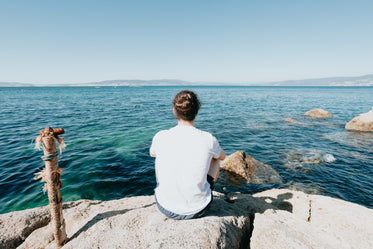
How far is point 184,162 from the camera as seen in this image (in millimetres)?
2762

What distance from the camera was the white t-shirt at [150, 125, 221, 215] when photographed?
2.76 meters

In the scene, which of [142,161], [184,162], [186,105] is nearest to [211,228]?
[184,162]

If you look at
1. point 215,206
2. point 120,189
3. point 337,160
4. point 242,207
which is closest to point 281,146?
point 337,160

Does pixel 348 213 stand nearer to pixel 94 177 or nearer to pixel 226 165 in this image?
pixel 226 165

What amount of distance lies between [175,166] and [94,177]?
7971 millimetres

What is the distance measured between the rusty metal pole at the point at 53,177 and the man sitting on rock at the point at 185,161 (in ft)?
6.13

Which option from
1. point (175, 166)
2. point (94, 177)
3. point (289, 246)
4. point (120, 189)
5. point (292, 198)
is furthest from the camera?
point (94, 177)

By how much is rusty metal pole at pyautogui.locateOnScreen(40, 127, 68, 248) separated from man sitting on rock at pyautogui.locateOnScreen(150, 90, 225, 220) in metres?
1.87

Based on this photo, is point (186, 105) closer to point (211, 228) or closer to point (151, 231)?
point (211, 228)

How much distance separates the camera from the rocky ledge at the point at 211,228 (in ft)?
9.99

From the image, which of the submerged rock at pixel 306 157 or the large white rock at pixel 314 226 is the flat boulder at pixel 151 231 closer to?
the large white rock at pixel 314 226

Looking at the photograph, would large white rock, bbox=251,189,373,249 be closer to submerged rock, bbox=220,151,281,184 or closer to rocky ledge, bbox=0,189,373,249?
rocky ledge, bbox=0,189,373,249

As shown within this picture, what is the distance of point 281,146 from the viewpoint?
13047 mm

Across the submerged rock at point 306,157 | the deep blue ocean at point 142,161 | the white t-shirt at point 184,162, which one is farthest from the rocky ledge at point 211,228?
the submerged rock at point 306,157
